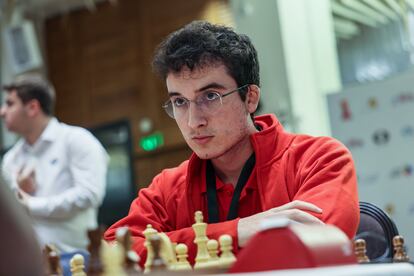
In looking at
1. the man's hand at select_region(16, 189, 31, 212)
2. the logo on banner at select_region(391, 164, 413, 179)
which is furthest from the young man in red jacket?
the logo on banner at select_region(391, 164, 413, 179)

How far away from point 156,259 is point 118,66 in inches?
228

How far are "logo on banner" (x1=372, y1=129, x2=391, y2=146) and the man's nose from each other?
3354 mm

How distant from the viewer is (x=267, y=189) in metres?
1.81

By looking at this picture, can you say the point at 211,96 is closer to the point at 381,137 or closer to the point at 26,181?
Answer: the point at 26,181

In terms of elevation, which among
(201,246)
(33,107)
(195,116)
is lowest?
(201,246)

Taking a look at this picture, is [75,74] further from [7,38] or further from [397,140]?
[397,140]

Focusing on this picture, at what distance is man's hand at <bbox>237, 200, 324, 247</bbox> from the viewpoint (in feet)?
4.96

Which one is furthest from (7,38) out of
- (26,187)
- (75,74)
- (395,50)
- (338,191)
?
(338,191)

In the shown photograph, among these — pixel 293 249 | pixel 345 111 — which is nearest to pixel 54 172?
pixel 345 111

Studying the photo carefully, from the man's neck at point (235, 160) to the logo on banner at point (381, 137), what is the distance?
10.4 feet

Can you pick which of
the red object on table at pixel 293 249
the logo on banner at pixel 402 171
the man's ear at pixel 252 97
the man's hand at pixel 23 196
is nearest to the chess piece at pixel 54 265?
the red object on table at pixel 293 249

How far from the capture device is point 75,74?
23.1 ft

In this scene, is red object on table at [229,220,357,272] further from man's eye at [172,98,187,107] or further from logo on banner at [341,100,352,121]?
logo on banner at [341,100,352,121]

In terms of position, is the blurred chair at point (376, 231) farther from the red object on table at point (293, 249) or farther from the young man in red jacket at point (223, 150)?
the red object on table at point (293, 249)
